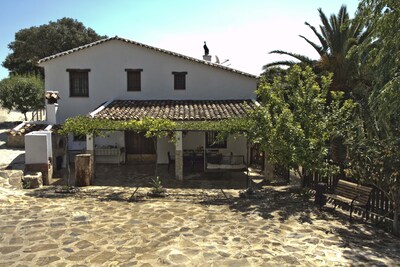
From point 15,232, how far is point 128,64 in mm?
13305

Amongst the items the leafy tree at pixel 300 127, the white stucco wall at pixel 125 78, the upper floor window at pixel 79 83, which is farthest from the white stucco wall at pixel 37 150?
the leafy tree at pixel 300 127

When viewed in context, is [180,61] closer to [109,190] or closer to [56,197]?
[109,190]

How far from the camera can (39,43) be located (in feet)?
155

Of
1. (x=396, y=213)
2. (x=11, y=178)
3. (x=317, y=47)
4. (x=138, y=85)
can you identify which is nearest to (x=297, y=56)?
(x=317, y=47)

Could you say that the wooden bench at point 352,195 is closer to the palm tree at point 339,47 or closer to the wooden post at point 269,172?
the wooden post at point 269,172

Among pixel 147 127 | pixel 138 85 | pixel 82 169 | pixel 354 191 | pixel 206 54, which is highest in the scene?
pixel 206 54

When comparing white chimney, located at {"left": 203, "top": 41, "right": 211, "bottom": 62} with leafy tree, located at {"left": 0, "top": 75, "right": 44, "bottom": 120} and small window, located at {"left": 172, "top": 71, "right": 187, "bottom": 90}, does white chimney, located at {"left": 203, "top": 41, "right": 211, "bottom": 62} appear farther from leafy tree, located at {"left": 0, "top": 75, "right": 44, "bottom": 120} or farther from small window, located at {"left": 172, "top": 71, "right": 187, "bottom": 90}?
leafy tree, located at {"left": 0, "top": 75, "right": 44, "bottom": 120}

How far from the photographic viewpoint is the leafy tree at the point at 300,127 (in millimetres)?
11354

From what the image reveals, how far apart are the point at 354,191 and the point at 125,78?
14762mm

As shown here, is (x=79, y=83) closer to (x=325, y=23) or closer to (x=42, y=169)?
(x=42, y=169)

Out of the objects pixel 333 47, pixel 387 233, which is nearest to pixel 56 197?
pixel 387 233

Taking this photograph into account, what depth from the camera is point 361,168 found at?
29.6 ft

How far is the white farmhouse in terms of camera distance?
19.2 meters

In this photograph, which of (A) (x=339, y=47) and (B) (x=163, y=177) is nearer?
(B) (x=163, y=177)
